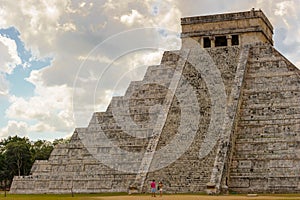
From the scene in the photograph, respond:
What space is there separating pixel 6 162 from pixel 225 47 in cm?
2150

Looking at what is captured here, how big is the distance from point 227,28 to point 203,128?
784 cm

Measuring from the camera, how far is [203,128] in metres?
20.6

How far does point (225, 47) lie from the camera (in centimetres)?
2550

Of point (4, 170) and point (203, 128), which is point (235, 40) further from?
point (4, 170)

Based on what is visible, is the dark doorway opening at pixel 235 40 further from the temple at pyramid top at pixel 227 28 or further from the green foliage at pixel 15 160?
the green foliage at pixel 15 160

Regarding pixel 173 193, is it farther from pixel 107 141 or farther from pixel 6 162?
pixel 6 162

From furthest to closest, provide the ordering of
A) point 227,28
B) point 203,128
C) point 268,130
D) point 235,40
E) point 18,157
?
1. point 18,157
2. point 235,40
3. point 227,28
4. point 203,128
5. point 268,130

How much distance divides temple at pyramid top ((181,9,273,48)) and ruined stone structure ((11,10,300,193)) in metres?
0.05

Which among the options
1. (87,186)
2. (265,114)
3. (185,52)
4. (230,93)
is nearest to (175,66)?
(185,52)

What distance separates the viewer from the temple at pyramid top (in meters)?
26.2

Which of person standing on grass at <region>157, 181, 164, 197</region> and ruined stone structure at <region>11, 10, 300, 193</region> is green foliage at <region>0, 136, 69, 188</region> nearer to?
ruined stone structure at <region>11, 10, 300, 193</region>

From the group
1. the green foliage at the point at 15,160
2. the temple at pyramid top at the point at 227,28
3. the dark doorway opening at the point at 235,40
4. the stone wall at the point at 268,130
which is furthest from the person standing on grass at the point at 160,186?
the green foliage at the point at 15,160

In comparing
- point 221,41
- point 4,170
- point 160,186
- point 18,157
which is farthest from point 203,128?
point 4,170

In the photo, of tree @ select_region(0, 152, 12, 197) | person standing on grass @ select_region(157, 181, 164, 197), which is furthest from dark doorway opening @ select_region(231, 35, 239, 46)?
tree @ select_region(0, 152, 12, 197)
